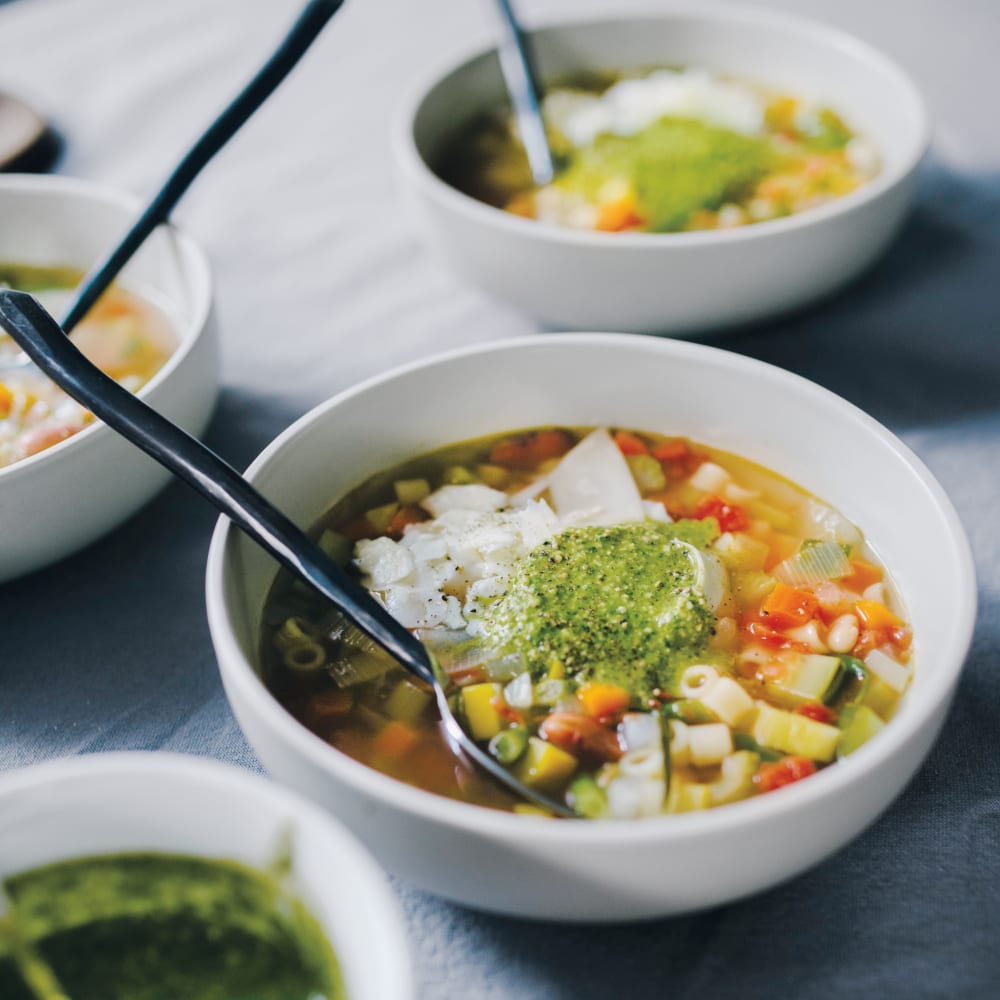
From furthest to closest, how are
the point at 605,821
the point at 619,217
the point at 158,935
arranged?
1. the point at 619,217
2. the point at 605,821
3. the point at 158,935

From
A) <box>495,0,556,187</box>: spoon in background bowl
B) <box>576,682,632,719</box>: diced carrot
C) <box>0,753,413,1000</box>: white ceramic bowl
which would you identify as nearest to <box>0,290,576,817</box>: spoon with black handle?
<box>576,682,632,719</box>: diced carrot

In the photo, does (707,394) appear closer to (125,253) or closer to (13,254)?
(125,253)

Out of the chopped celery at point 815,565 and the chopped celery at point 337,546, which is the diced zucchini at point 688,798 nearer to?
the chopped celery at point 815,565

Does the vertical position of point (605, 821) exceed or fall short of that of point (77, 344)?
it falls short

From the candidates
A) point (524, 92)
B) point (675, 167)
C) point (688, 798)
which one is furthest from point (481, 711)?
point (524, 92)

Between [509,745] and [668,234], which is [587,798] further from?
[668,234]

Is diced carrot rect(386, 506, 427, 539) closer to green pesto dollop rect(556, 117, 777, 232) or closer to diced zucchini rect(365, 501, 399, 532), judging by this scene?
diced zucchini rect(365, 501, 399, 532)
